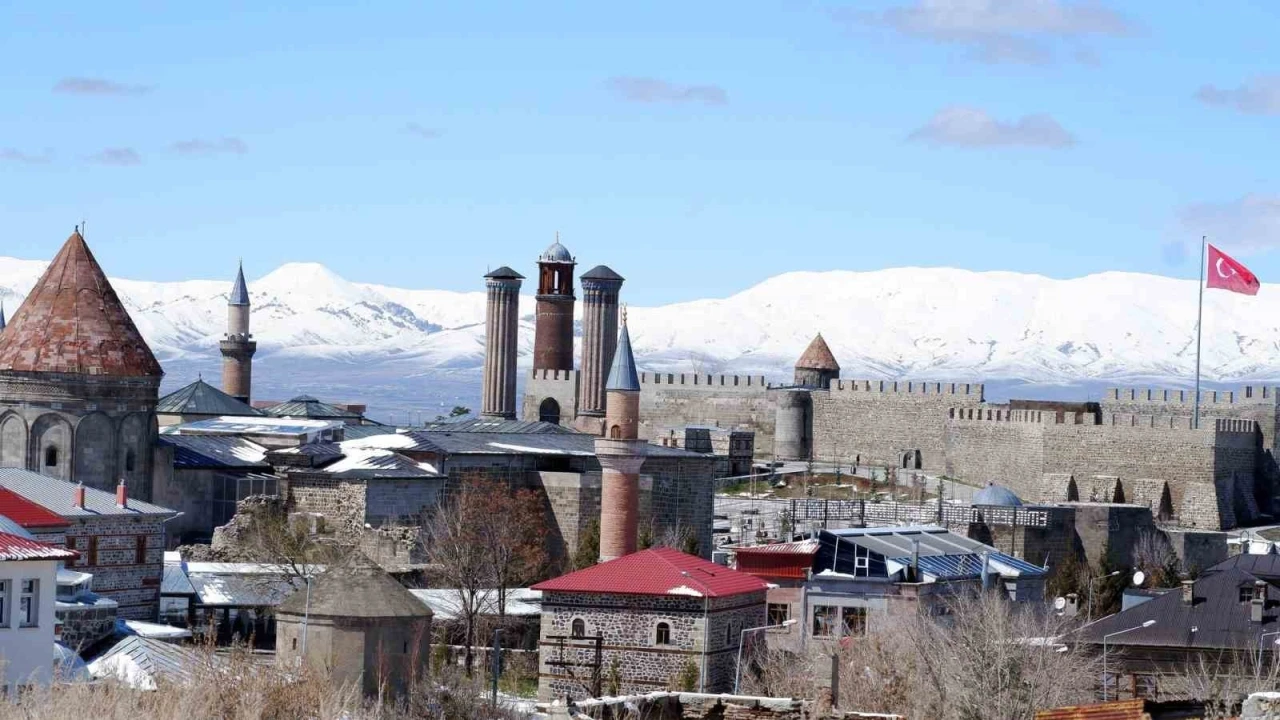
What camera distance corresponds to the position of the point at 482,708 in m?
32.3

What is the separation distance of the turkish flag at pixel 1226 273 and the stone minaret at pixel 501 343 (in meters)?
21.8

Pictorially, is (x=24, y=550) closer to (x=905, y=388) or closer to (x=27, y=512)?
(x=27, y=512)

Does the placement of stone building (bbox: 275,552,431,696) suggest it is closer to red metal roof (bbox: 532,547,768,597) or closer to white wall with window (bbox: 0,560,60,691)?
white wall with window (bbox: 0,560,60,691)

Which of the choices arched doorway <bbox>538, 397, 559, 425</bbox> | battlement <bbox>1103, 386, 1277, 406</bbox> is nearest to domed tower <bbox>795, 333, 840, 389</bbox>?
arched doorway <bbox>538, 397, 559, 425</bbox>

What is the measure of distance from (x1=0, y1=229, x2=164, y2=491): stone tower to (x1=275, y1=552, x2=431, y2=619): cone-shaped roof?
49.0 feet

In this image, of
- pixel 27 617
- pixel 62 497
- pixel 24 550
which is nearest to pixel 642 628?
pixel 62 497

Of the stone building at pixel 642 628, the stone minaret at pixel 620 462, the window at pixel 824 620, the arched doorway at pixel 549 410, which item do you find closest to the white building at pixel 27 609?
the stone building at pixel 642 628

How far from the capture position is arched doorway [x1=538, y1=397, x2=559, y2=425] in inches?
3187

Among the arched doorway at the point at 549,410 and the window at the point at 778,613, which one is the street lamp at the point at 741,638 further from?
the arched doorway at the point at 549,410

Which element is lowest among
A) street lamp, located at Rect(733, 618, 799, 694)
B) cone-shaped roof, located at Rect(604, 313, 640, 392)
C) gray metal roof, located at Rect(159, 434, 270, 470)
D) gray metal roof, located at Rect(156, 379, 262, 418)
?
street lamp, located at Rect(733, 618, 799, 694)

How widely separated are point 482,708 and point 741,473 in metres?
43.3

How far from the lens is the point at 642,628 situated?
40312mm

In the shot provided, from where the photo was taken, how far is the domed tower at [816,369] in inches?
3258

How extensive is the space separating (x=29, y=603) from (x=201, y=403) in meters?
34.0
